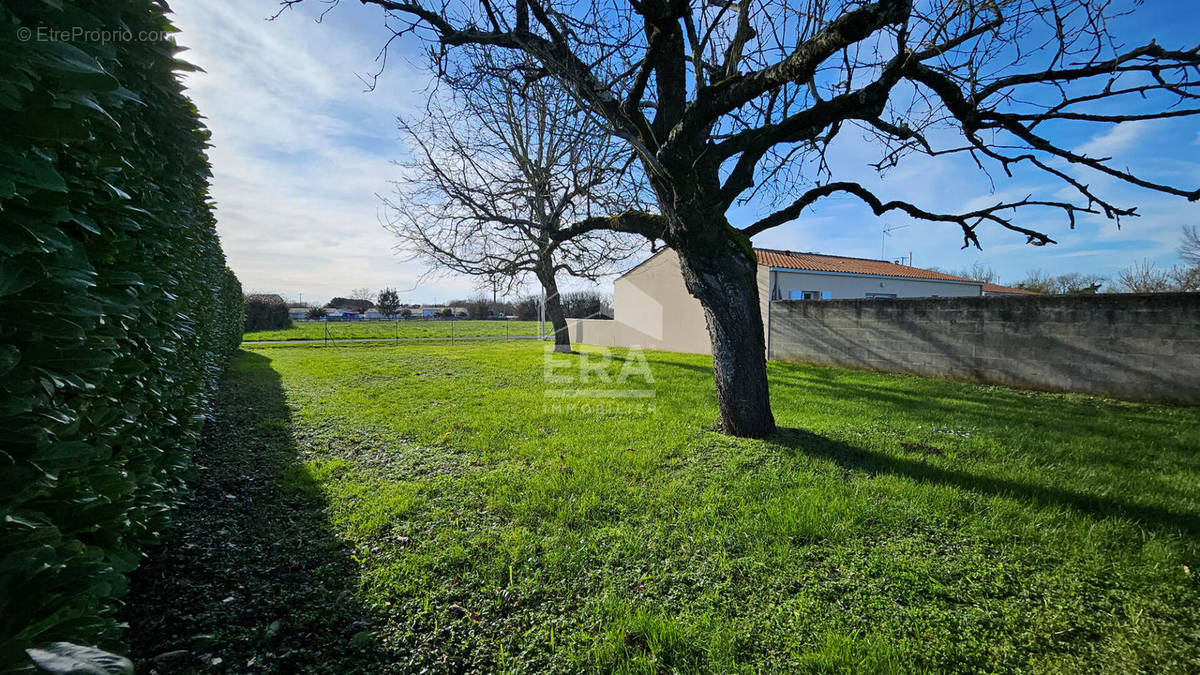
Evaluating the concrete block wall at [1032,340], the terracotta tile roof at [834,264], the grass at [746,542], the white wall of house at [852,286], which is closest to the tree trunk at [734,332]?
the grass at [746,542]

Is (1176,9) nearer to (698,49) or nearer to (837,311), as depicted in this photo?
(698,49)

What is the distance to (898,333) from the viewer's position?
9.87m

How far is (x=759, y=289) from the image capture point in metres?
12.4

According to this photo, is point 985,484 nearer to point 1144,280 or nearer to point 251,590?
point 251,590

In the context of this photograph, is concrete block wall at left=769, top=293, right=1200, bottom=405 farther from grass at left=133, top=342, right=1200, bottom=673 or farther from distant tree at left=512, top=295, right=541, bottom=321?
distant tree at left=512, top=295, right=541, bottom=321

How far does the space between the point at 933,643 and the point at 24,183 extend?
126 inches

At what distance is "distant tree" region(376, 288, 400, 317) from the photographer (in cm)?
3612

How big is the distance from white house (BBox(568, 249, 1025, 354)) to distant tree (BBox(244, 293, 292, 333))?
1889cm

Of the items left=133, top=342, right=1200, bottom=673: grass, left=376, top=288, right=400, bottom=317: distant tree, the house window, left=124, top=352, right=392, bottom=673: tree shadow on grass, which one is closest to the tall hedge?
left=124, top=352, right=392, bottom=673: tree shadow on grass

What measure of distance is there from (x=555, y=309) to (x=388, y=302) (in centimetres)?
2705

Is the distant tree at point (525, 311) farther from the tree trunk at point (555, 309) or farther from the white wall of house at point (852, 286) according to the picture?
the white wall of house at point (852, 286)

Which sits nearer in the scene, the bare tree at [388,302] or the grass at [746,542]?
the grass at [746,542]

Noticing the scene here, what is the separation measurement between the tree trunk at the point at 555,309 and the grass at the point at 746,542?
9174 mm

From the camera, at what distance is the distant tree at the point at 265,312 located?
915 inches
